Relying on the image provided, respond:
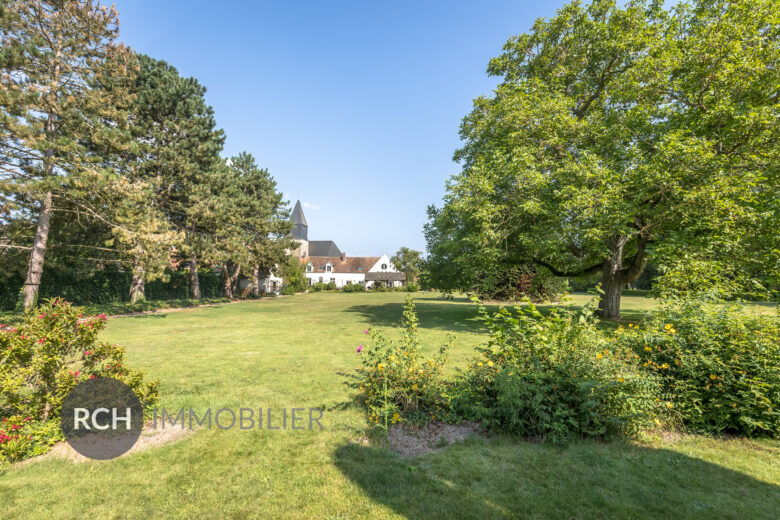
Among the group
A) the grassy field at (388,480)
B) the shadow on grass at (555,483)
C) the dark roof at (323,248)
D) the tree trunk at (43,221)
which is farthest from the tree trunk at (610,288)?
the dark roof at (323,248)

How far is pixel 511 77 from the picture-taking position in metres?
17.8

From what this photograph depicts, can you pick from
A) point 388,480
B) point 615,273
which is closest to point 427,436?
point 388,480

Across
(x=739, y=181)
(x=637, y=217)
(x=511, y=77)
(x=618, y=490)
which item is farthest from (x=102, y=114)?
(x=739, y=181)

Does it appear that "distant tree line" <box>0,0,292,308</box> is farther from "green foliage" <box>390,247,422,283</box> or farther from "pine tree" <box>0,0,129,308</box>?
"green foliage" <box>390,247,422,283</box>

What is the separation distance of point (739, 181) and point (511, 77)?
38.6 feet

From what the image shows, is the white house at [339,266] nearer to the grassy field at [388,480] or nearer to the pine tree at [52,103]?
the pine tree at [52,103]

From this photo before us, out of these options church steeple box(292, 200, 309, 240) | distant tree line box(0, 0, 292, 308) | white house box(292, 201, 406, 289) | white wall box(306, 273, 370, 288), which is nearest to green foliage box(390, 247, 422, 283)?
white house box(292, 201, 406, 289)

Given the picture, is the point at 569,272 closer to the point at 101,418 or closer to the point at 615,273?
the point at 615,273

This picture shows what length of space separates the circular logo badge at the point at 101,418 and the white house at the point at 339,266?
198 feet

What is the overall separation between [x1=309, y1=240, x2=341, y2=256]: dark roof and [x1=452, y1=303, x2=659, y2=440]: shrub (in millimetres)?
69762

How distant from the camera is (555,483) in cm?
332

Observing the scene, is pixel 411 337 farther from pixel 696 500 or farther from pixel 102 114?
pixel 102 114

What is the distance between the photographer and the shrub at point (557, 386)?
4.20m

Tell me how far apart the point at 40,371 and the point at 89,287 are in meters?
21.7
